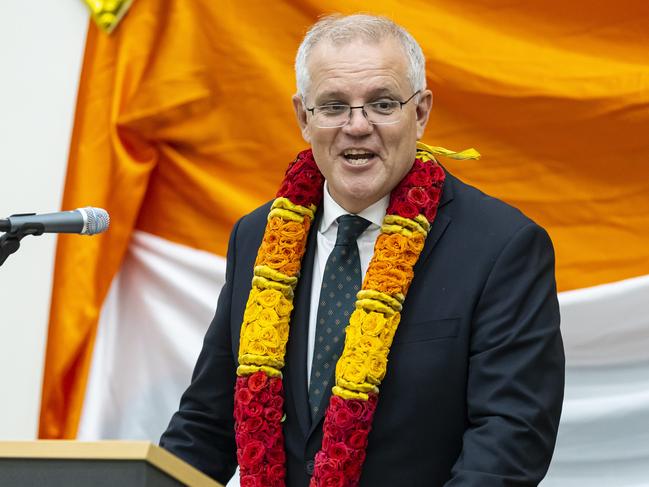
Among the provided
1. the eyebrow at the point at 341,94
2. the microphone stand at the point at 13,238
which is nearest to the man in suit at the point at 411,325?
the eyebrow at the point at 341,94

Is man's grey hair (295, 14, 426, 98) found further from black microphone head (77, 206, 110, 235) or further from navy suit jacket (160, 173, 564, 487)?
black microphone head (77, 206, 110, 235)

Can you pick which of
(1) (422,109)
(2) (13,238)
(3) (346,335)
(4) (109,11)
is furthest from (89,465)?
(4) (109,11)

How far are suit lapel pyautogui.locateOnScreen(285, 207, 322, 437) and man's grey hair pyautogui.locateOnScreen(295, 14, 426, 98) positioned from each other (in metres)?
0.45

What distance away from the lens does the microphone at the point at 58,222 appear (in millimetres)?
2516

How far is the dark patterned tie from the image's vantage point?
3.05 meters

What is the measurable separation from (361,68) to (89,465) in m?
1.26

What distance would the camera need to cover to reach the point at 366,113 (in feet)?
9.96

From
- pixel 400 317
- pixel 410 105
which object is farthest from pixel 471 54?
pixel 400 317

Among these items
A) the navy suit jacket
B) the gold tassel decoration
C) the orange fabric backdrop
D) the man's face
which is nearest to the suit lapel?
the navy suit jacket

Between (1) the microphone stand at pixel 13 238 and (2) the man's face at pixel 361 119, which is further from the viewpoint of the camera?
(2) the man's face at pixel 361 119

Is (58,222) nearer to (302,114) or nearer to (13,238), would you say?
(13,238)

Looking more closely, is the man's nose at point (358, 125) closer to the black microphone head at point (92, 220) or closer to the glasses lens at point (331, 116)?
the glasses lens at point (331, 116)

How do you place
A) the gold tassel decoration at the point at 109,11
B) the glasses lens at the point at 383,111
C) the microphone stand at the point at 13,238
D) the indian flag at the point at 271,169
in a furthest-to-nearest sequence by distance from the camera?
the gold tassel decoration at the point at 109,11 → the indian flag at the point at 271,169 → the glasses lens at the point at 383,111 → the microphone stand at the point at 13,238

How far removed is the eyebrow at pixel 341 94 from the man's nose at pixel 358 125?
47 mm
